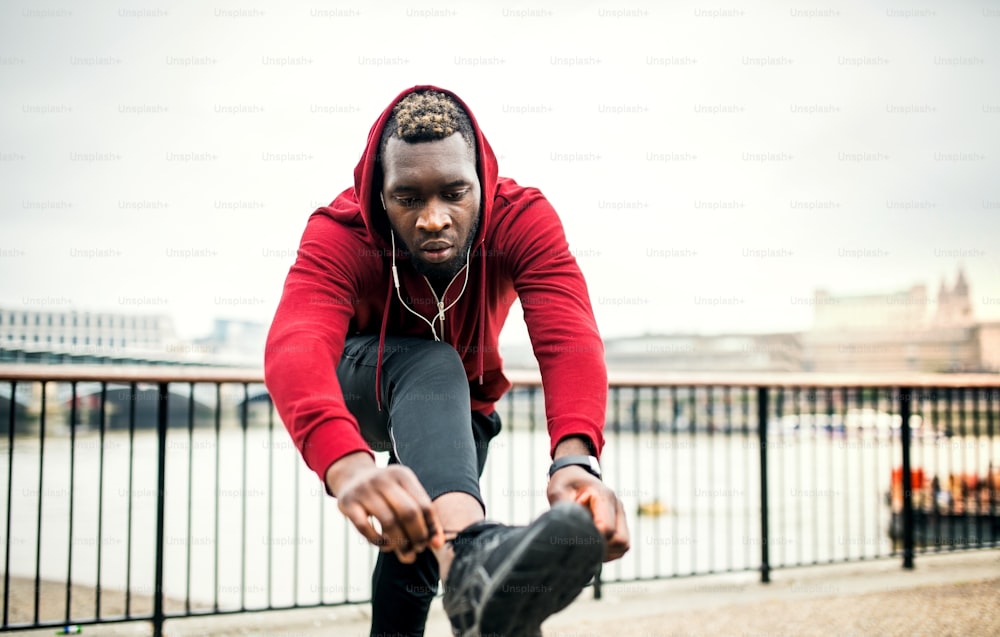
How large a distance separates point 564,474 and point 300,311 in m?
0.54

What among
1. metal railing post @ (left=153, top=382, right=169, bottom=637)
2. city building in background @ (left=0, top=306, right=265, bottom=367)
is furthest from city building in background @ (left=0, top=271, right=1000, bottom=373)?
metal railing post @ (left=153, top=382, right=169, bottom=637)

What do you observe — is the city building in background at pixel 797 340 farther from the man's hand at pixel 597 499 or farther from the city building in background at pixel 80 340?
the man's hand at pixel 597 499

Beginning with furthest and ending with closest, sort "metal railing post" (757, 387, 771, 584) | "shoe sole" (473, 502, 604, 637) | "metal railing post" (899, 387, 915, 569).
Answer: "metal railing post" (899, 387, 915, 569) < "metal railing post" (757, 387, 771, 584) < "shoe sole" (473, 502, 604, 637)

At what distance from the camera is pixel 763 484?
4.03 m

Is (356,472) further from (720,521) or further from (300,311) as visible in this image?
(720,521)

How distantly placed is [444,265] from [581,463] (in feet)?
1.56

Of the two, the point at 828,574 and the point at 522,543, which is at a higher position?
the point at 522,543

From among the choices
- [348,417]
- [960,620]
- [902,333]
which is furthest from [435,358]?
[902,333]

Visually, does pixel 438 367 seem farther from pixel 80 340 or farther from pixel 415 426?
pixel 80 340

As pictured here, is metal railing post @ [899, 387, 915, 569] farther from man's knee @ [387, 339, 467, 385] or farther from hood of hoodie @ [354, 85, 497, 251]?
man's knee @ [387, 339, 467, 385]

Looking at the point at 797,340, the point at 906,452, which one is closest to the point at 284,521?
the point at 906,452

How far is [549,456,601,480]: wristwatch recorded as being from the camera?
1.17 meters

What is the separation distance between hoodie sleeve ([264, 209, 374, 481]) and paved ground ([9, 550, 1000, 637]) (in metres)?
2.24

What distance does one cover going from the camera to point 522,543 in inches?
35.2
